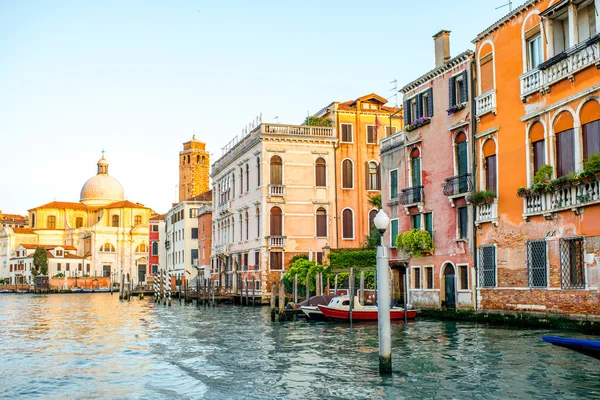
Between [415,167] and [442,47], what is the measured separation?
4.22 metres

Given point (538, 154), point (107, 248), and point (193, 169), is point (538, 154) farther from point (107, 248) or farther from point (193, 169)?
point (107, 248)

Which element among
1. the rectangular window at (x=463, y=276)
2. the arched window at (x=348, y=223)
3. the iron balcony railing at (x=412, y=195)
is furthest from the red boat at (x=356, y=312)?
the arched window at (x=348, y=223)

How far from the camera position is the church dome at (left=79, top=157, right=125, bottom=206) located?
9419 centimetres

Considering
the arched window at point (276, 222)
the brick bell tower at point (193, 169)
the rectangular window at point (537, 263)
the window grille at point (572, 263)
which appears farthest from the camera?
the brick bell tower at point (193, 169)

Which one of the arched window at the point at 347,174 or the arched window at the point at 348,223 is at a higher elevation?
the arched window at the point at 347,174

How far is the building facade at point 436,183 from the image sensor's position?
71.9ft

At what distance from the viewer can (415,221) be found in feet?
82.4

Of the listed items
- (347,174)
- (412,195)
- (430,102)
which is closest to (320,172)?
(347,174)

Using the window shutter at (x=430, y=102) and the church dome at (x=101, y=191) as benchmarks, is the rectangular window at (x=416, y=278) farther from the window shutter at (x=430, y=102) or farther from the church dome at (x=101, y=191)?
the church dome at (x=101, y=191)

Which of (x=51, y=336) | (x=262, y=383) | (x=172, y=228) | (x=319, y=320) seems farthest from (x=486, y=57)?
(x=172, y=228)

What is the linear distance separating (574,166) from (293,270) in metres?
18.5

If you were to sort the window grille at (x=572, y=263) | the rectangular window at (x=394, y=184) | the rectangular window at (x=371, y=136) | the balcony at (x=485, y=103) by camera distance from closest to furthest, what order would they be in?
the window grille at (x=572, y=263) < the balcony at (x=485, y=103) < the rectangular window at (x=394, y=184) < the rectangular window at (x=371, y=136)

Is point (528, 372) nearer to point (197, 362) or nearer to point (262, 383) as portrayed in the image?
point (262, 383)

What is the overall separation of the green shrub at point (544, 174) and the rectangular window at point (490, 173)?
99.5 inches
